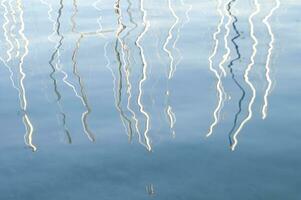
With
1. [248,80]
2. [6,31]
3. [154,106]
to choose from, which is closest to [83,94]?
[154,106]

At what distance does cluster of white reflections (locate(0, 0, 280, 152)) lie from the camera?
879 cm

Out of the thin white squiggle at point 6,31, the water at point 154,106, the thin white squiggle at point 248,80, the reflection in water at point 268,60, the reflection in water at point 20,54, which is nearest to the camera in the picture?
the water at point 154,106

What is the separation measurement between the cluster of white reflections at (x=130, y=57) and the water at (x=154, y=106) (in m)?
0.03

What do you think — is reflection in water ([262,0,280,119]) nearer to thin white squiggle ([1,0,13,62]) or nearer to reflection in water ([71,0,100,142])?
reflection in water ([71,0,100,142])

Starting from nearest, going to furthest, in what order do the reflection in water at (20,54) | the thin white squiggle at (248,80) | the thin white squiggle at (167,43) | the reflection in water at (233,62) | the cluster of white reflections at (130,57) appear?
the thin white squiggle at (248,80), the reflection in water at (233,62), the reflection in water at (20,54), the cluster of white reflections at (130,57), the thin white squiggle at (167,43)

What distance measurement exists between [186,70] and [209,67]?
49 cm

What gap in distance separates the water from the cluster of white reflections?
0.11ft

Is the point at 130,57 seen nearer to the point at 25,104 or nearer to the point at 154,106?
the point at 154,106

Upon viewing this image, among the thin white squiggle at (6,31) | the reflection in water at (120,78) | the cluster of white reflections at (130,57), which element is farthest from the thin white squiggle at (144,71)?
the thin white squiggle at (6,31)

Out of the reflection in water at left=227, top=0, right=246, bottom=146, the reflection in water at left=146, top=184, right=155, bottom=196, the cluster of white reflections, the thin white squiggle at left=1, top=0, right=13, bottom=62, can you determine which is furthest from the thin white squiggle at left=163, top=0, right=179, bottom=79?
the reflection in water at left=146, top=184, right=155, bottom=196

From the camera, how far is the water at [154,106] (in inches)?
277

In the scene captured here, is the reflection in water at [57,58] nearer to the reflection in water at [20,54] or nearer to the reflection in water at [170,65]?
the reflection in water at [20,54]

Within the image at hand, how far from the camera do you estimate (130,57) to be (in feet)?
39.1

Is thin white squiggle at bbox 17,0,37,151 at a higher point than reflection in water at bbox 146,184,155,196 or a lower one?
lower
